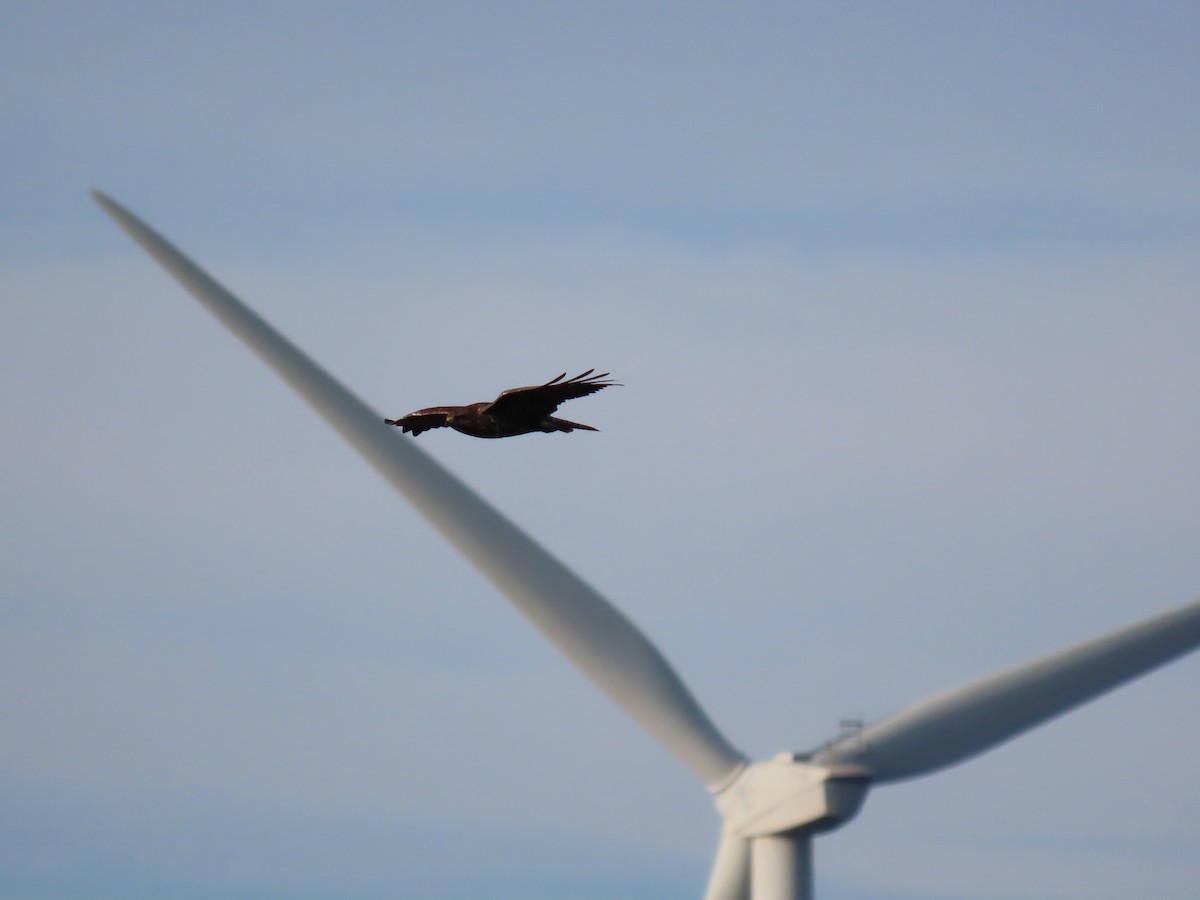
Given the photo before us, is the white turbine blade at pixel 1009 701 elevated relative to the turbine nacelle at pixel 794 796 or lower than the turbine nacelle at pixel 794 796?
elevated

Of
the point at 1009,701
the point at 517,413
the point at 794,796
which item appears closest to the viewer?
the point at 794,796

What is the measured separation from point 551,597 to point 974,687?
665 cm

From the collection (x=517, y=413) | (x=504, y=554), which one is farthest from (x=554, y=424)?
(x=504, y=554)

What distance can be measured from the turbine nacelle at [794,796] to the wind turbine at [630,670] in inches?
1.3

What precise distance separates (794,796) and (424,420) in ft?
49.8

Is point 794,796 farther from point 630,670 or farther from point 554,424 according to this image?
point 554,424

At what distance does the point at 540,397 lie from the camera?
54.8m

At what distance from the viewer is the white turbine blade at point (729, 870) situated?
4653 cm

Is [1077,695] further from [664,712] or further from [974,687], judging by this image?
[664,712]

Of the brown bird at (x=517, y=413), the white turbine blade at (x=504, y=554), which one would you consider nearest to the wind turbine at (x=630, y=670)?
the white turbine blade at (x=504, y=554)

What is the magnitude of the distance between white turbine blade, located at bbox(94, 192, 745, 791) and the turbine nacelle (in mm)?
1013

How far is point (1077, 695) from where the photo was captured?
48.7 metres

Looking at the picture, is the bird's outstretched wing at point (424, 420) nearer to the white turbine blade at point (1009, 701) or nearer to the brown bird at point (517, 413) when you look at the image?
the brown bird at point (517, 413)

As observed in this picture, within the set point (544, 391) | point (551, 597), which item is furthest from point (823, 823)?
point (544, 391)
